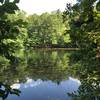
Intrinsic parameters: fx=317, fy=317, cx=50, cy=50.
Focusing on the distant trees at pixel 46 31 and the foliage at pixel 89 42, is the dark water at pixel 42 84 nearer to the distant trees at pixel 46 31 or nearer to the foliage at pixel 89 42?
the foliage at pixel 89 42

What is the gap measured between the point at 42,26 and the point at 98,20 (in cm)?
11665

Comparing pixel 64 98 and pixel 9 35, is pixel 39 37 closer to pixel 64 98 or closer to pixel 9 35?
pixel 64 98

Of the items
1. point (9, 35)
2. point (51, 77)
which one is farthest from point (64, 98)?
point (9, 35)

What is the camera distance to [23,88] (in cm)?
3569

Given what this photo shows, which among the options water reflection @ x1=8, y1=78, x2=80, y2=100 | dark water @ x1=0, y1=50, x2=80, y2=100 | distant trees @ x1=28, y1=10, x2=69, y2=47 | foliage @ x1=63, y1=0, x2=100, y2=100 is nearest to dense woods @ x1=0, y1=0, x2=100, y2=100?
→ foliage @ x1=63, y1=0, x2=100, y2=100


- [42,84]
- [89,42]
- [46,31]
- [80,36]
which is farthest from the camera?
[46,31]

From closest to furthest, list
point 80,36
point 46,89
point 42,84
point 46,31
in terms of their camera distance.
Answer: point 80,36, point 46,89, point 42,84, point 46,31

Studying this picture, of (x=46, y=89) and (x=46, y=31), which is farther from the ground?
(x=46, y=31)

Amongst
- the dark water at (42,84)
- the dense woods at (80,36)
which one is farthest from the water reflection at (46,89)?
the dense woods at (80,36)

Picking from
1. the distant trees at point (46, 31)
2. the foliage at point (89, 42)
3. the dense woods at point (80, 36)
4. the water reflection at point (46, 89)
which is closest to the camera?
the dense woods at point (80, 36)

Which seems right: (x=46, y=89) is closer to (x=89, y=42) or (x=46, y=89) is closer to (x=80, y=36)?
(x=89, y=42)

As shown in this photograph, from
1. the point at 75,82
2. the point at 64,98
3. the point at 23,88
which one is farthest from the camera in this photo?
the point at 75,82

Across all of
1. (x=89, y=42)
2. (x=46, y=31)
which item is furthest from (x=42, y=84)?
(x=46, y=31)

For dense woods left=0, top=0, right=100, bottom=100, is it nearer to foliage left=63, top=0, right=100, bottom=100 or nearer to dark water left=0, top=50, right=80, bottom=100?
foliage left=63, top=0, right=100, bottom=100
